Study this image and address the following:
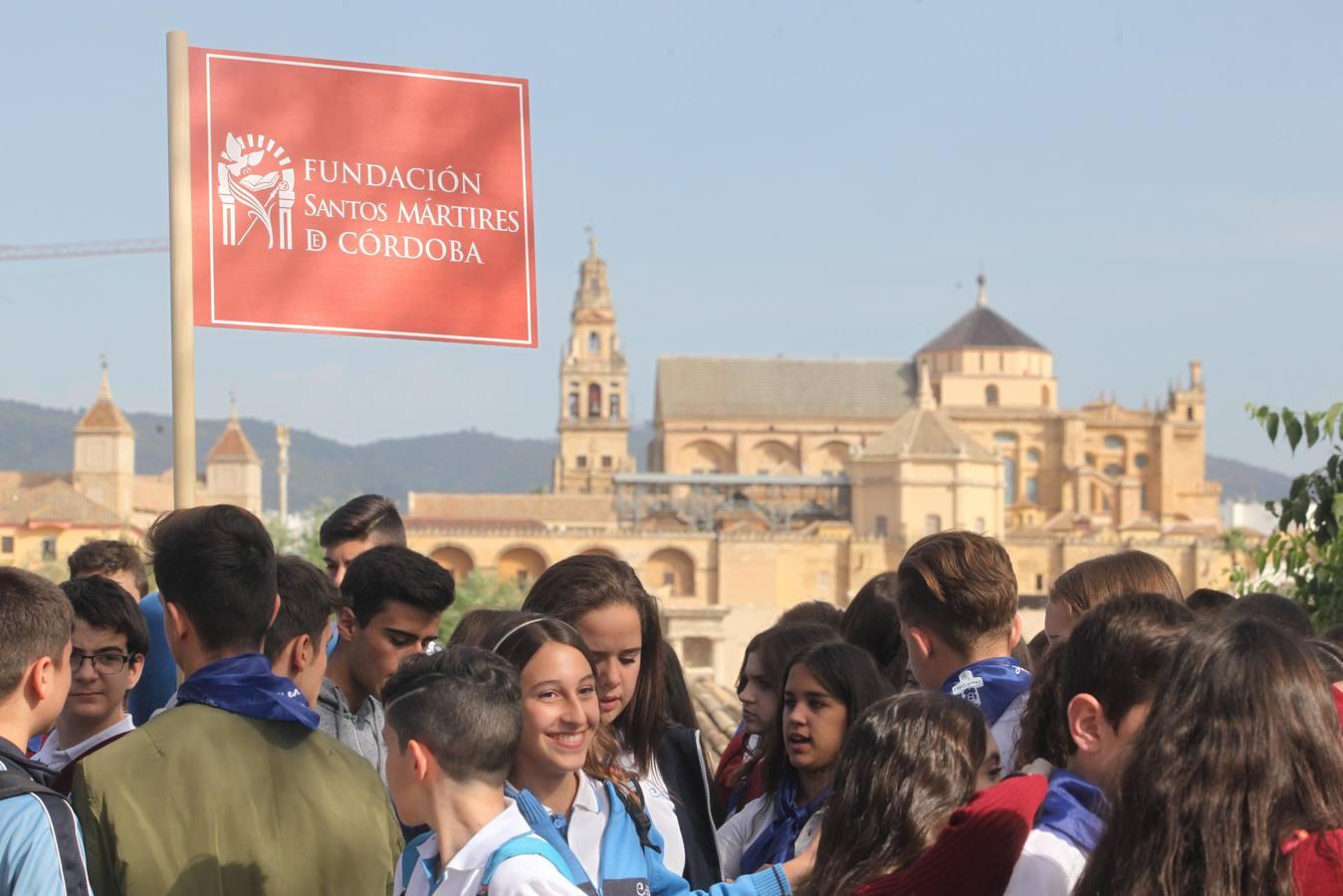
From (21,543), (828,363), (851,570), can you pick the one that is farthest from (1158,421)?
(21,543)

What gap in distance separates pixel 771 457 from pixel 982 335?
631 inches

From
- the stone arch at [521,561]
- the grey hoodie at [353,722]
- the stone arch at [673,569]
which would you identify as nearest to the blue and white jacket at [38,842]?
the grey hoodie at [353,722]

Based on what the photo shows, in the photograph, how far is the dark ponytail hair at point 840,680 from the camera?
3.64 metres

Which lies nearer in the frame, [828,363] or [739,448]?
[739,448]

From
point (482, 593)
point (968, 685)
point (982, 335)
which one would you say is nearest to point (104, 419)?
point (482, 593)

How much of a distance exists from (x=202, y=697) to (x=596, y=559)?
1.07m

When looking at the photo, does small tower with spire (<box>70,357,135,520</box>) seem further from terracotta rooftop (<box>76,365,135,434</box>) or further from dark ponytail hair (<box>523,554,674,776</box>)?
dark ponytail hair (<box>523,554,674,776</box>)

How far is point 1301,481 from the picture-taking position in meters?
7.19

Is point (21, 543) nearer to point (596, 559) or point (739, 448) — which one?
point (739, 448)

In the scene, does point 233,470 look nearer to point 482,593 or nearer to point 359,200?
point 482,593

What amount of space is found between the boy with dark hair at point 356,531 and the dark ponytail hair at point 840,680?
1.71 m

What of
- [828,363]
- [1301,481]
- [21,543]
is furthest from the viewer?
[828,363]

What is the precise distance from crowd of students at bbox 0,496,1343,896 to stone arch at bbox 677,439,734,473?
7852 cm

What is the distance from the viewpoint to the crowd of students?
2.17m
